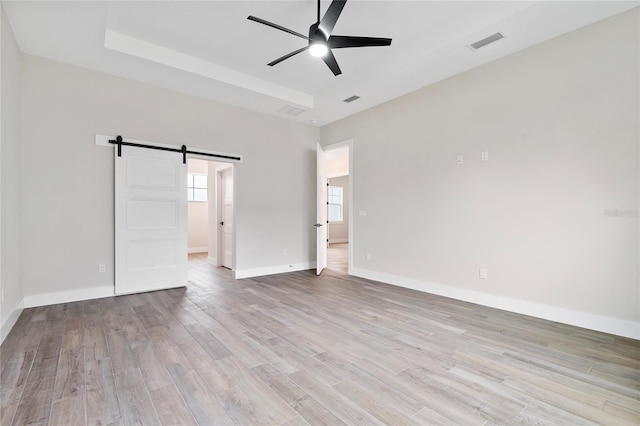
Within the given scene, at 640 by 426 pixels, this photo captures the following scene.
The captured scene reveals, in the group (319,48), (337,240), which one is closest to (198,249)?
(337,240)

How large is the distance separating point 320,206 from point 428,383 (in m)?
4.09

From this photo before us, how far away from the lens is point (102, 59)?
3.69 m

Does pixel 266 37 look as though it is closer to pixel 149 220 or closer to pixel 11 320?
pixel 149 220

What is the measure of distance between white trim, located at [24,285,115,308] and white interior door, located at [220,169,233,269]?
2332mm

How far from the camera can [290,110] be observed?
544 cm

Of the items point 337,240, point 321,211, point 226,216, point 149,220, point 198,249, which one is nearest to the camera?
point 149,220

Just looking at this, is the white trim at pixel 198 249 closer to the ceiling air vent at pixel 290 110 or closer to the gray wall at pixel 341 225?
the gray wall at pixel 341 225

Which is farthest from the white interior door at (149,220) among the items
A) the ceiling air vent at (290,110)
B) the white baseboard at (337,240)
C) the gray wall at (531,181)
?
the white baseboard at (337,240)

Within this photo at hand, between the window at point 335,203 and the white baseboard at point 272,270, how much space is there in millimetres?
5450

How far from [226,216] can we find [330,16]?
470 centimetres

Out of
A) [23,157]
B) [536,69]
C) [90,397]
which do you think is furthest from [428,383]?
[23,157]

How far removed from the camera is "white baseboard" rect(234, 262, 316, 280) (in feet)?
17.5

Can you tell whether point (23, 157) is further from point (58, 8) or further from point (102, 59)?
point (58, 8)

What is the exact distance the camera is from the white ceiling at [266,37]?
2924 millimetres
